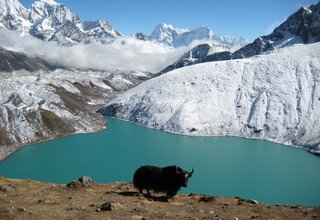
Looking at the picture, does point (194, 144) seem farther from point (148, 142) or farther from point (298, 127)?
point (298, 127)

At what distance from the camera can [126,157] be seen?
140625 mm

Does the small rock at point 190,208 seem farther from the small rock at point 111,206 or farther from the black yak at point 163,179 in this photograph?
the small rock at point 111,206

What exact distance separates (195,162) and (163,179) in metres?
108

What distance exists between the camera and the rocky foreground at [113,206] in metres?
21.7

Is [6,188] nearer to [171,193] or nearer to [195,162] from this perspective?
[171,193]

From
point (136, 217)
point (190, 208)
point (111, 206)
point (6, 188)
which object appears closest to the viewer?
point (136, 217)

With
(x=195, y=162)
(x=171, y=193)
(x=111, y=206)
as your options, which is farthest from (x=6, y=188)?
(x=195, y=162)

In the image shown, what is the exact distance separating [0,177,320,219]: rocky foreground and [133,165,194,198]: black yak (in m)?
0.70

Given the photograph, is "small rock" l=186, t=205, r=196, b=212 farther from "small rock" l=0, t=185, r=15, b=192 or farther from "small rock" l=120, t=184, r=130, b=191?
"small rock" l=0, t=185, r=15, b=192

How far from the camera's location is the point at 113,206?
22.8 metres

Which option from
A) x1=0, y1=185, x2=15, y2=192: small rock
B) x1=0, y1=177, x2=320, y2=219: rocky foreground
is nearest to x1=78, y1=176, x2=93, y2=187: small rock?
x1=0, y1=177, x2=320, y2=219: rocky foreground

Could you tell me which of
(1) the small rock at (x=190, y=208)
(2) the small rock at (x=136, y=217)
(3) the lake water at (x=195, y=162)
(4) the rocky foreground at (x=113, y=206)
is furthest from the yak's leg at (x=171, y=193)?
(3) the lake water at (x=195, y=162)

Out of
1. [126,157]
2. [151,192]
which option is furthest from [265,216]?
[126,157]

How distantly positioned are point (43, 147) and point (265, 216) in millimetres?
152418
